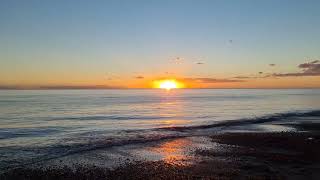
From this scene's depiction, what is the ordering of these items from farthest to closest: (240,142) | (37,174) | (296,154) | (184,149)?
1. (240,142)
2. (184,149)
3. (296,154)
4. (37,174)

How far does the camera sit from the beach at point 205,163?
22.1 metres

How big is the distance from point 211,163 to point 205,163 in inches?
15.9

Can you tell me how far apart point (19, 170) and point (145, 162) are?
8175mm

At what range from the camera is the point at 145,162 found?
26.1 m

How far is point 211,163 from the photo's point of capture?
25609 millimetres

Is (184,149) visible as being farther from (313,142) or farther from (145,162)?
(313,142)

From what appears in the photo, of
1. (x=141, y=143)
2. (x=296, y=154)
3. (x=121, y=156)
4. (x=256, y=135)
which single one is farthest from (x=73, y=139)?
(x=296, y=154)

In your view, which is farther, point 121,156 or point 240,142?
point 240,142

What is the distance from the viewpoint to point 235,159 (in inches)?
1065

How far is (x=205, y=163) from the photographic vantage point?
84.2 feet

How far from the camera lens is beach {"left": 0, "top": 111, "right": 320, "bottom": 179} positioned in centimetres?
2211

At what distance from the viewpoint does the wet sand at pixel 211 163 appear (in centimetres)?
2205

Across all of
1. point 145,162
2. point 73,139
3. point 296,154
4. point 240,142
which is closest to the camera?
point 145,162

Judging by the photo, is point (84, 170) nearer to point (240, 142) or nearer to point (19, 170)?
point (19, 170)
